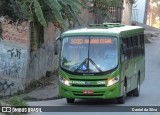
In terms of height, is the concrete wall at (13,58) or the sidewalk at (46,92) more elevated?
the concrete wall at (13,58)

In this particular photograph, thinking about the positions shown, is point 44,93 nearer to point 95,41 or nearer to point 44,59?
point 44,59

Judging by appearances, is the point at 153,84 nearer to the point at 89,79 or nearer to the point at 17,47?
the point at 17,47

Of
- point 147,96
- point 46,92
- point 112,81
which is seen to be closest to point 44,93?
point 46,92

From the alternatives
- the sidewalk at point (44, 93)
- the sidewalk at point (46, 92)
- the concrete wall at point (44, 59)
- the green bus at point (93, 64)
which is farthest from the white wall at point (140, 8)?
the green bus at point (93, 64)

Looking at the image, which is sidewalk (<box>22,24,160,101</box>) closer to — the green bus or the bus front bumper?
the green bus

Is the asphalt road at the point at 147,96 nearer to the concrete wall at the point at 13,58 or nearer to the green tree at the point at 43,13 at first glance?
the green tree at the point at 43,13

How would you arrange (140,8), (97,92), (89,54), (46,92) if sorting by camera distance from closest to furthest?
(97,92), (89,54), (46,92), (140,8)

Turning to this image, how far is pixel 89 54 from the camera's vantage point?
17719 millimetres

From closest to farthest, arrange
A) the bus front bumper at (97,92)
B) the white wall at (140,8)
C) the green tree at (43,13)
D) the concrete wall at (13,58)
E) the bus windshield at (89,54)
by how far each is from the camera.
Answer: the bus front bumper at (97,92), the bus windshield at (89,54), the green tree at (43,13), the concrete wall at (13,58), the white wall at (140,8)

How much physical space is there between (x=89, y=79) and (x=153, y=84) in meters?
10.9

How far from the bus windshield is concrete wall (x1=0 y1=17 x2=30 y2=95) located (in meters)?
6.89

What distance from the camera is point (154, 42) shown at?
195 feet

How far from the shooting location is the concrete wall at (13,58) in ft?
80.8

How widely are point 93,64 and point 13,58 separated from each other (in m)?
8.09
